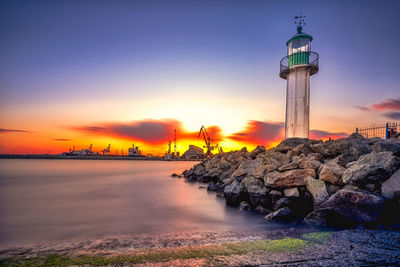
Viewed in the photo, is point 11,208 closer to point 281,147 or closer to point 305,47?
point 281,147

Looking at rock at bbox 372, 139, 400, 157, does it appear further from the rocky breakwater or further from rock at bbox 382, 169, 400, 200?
rock at bbox 382, 169, 400, 200

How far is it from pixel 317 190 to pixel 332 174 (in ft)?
1.81

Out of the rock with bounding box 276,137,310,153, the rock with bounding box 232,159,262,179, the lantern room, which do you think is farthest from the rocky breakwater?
the lantern room

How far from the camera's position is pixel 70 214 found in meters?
6.75

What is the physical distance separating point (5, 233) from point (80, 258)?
2908mm

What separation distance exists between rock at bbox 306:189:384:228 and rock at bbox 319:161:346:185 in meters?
0.85

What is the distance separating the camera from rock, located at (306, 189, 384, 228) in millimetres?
4234

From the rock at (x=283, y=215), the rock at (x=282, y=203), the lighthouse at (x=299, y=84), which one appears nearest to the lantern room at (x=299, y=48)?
the lighthouse at (x=299, y=84)

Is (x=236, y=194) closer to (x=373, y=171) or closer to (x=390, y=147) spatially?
(x=373, y=171)

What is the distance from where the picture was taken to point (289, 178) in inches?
243

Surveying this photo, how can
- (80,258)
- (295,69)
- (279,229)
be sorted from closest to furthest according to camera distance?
(80,258) → (279,229) → (295,69)

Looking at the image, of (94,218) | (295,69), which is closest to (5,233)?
(94,218)

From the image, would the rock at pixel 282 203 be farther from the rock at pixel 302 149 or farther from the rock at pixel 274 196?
the rock at pixel 302 149

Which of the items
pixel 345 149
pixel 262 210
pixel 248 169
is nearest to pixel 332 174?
pixel 262 210
